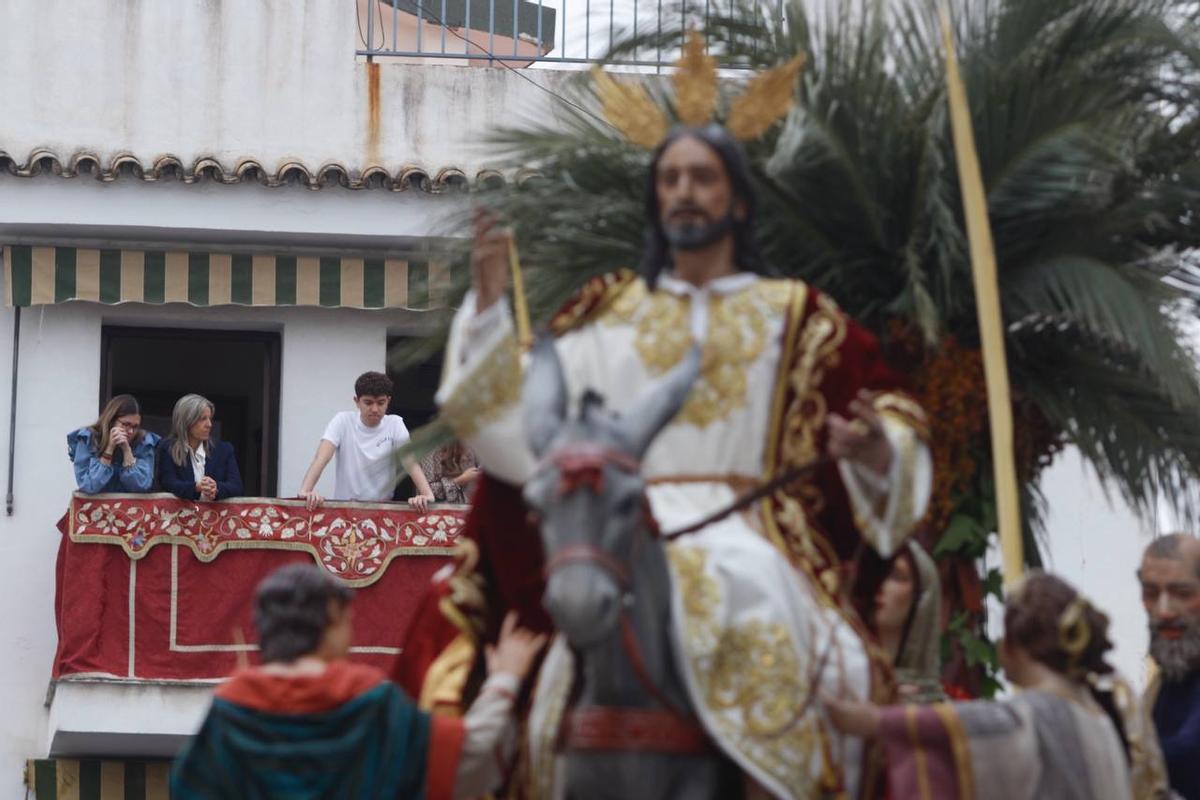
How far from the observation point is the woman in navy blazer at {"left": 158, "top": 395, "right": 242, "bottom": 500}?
55.3 ft

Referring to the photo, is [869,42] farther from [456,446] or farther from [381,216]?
[381,216]

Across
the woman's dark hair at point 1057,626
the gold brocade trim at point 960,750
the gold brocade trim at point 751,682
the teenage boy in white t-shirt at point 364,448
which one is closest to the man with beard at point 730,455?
the gold brocade trim at point 751,682

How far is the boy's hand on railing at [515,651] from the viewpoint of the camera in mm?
7379

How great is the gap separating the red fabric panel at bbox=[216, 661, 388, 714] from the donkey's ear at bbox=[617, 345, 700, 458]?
103 centimetres

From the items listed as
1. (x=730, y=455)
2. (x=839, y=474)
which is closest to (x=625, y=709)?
(x=730, y=455)

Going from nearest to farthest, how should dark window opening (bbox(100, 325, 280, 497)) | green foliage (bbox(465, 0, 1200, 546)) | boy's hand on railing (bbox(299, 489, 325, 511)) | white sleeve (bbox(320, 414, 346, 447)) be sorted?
green foliage (bbox(465, 0, 1200, 546))
white sleeve (bbox(320, 414, 346, 447))
boy's hand on railing (bbox(299, 489, 325, 511))
dark window opening (bbox(100, 325, 280, 497))

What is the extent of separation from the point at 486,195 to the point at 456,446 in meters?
6.99

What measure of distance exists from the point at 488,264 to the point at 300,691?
1.17m

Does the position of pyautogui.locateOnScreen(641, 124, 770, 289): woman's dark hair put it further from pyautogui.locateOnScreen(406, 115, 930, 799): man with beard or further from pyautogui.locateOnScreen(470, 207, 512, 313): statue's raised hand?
pyautogui.locateOnScreen(470, 207, 512, 313): statue's raised hand

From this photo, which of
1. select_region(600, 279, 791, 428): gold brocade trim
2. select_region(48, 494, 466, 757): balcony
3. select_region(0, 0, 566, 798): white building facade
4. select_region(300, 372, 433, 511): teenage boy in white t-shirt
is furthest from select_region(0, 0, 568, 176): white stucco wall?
select_region(600, 279, 791, 428): gold brocade trim

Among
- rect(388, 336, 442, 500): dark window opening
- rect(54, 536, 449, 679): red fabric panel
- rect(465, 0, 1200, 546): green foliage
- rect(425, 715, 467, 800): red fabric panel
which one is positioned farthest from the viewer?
rect(388, 336, 442, 500): dark window opening

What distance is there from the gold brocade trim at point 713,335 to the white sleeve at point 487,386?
0.37 m

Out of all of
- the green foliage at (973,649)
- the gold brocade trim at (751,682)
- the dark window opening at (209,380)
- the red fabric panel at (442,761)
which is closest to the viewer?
the gold brocade trim at (751,682)

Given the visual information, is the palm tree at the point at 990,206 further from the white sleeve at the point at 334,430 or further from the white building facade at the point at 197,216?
the white building facade at the point at 197,216
